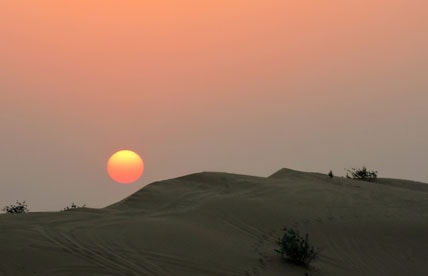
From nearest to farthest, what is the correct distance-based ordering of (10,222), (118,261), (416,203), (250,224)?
(118,261) < (10,222) < (250,224) < (416,203)

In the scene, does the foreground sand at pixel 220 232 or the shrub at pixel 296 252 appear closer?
the foreground sand at pixel 220 232

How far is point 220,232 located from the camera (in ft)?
37.2

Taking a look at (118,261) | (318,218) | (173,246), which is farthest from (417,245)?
(118,261)

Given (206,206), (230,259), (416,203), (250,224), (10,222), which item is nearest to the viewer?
(230,259)

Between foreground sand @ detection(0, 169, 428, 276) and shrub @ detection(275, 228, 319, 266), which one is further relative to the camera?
shrub @ detection(275, 228, 319, 266)

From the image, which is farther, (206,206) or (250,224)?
(206,206)

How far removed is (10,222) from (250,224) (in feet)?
16.0

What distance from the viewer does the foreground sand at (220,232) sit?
9125 millimetres

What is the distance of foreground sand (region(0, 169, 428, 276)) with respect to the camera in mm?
9125

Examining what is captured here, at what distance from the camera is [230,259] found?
9.73m

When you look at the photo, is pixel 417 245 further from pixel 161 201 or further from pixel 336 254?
pixel 161 201

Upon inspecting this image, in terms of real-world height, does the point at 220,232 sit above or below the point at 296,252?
above

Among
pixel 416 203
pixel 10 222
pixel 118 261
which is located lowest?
pixel 118 261

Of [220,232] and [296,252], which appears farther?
[220,232]
